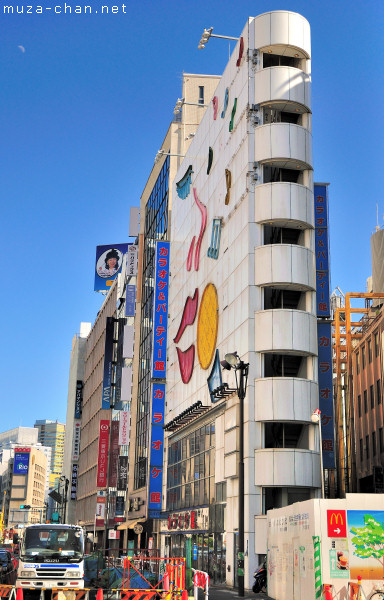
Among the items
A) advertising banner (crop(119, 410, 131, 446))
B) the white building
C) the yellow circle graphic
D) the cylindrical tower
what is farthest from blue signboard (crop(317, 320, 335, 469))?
advertising banner (crop(119, 410, 131, 446))

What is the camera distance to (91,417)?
5012 inches

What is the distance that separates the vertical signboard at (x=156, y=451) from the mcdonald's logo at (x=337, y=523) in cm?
4121

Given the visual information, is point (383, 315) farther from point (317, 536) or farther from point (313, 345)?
point (317, 536)

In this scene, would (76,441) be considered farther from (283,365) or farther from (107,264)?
(283,365)

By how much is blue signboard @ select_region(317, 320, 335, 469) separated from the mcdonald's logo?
60.9 feet

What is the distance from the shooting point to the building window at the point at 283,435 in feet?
133

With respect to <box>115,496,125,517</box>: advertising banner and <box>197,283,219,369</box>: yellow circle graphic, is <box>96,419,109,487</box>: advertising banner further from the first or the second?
<box>197,283,219,369</box>: yellow circle graphic

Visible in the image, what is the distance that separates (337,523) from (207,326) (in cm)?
2904

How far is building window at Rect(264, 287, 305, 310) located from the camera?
1699 inches

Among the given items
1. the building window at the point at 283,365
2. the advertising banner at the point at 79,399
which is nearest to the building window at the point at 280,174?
the building window at the point at 283,365

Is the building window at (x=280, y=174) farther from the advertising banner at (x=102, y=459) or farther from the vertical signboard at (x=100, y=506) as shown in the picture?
the advertising banner at (x=102, y=459)

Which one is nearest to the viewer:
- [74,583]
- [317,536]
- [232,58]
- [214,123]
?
[317,536]

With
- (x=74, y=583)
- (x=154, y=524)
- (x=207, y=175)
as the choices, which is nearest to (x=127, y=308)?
(x=154, y=524)

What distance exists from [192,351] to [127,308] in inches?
1214
